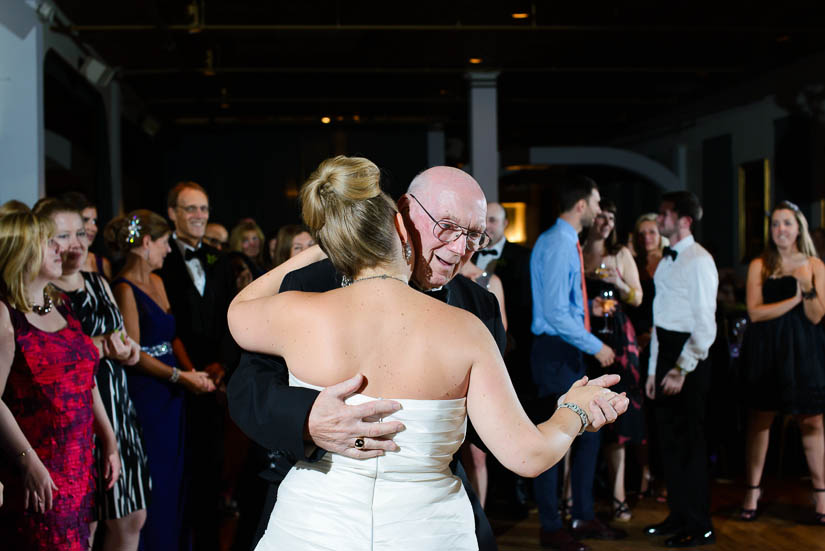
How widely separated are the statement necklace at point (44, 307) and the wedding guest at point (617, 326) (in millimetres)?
2759

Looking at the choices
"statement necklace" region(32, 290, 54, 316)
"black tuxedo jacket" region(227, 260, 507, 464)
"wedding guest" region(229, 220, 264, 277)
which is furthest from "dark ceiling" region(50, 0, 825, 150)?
"black tuxedo jacket" region(227, 260, 507, 464)

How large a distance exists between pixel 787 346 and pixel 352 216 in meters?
4.04

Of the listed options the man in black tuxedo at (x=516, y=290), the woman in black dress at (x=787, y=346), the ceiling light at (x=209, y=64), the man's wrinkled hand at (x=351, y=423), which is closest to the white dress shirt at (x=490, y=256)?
the man in black tuxedo at (x=516, y=290)

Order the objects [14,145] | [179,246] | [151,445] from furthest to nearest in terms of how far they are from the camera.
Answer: [14,145] < [179,246] < [151,445]

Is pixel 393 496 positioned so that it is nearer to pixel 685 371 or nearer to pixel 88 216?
pixel 685 371

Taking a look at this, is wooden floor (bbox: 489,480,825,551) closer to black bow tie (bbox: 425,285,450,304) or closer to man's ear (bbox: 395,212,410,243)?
black bow tie (bbox: 425,285,450,304)

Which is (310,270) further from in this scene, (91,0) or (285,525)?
(91,0)

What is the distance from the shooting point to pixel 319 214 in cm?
168

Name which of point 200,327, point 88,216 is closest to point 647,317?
point 200,327

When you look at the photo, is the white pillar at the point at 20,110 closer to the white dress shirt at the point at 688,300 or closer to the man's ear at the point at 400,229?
the white dress shirt at the point at 688,300

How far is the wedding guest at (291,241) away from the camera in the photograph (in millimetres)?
4863

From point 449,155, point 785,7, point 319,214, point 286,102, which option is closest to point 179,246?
point 319,214

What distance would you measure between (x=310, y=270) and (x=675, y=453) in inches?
121

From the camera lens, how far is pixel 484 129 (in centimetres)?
978
